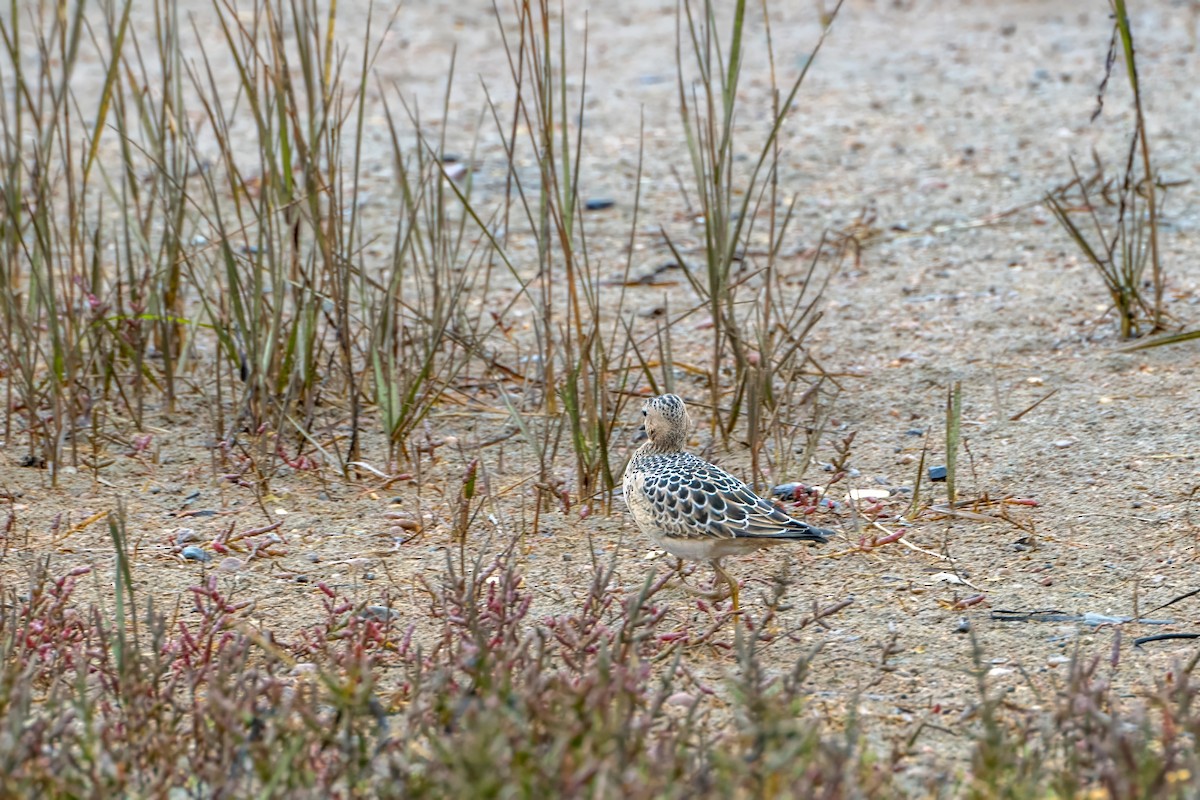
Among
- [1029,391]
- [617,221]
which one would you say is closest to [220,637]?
[1029,391]

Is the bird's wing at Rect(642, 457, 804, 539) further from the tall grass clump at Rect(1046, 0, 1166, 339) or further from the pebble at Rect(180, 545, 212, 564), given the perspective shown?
the tall grass clump at Rect(1046, 0, 1166, 339)

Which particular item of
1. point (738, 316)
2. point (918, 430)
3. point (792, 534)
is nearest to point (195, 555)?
point (792, 534)

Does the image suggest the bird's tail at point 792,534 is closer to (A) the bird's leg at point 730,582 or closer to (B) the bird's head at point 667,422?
(A) the bird's leg at point 730,582

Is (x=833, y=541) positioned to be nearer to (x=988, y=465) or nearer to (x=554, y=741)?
(x=988, y=465)

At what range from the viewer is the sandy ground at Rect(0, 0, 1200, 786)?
124 inches

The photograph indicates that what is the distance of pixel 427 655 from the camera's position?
9.76 ft

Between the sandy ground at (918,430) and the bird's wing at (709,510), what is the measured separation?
23 centimetres

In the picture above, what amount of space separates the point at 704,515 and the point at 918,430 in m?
1.32

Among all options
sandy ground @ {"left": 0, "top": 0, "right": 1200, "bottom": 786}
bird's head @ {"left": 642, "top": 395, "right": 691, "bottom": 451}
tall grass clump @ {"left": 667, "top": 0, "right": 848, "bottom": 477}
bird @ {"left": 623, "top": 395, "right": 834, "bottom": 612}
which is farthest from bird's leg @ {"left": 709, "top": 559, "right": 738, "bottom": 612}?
tall grass clump @ {"left": 667, "top": 0, "right": 848, "bottom": 477}

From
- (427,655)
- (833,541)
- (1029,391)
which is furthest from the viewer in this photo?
(1029,391)

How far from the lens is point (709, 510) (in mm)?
3104

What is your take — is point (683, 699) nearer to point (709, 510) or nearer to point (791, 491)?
point (709, 510)

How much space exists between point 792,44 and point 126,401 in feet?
17.8

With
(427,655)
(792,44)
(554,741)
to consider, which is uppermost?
(792,44)
